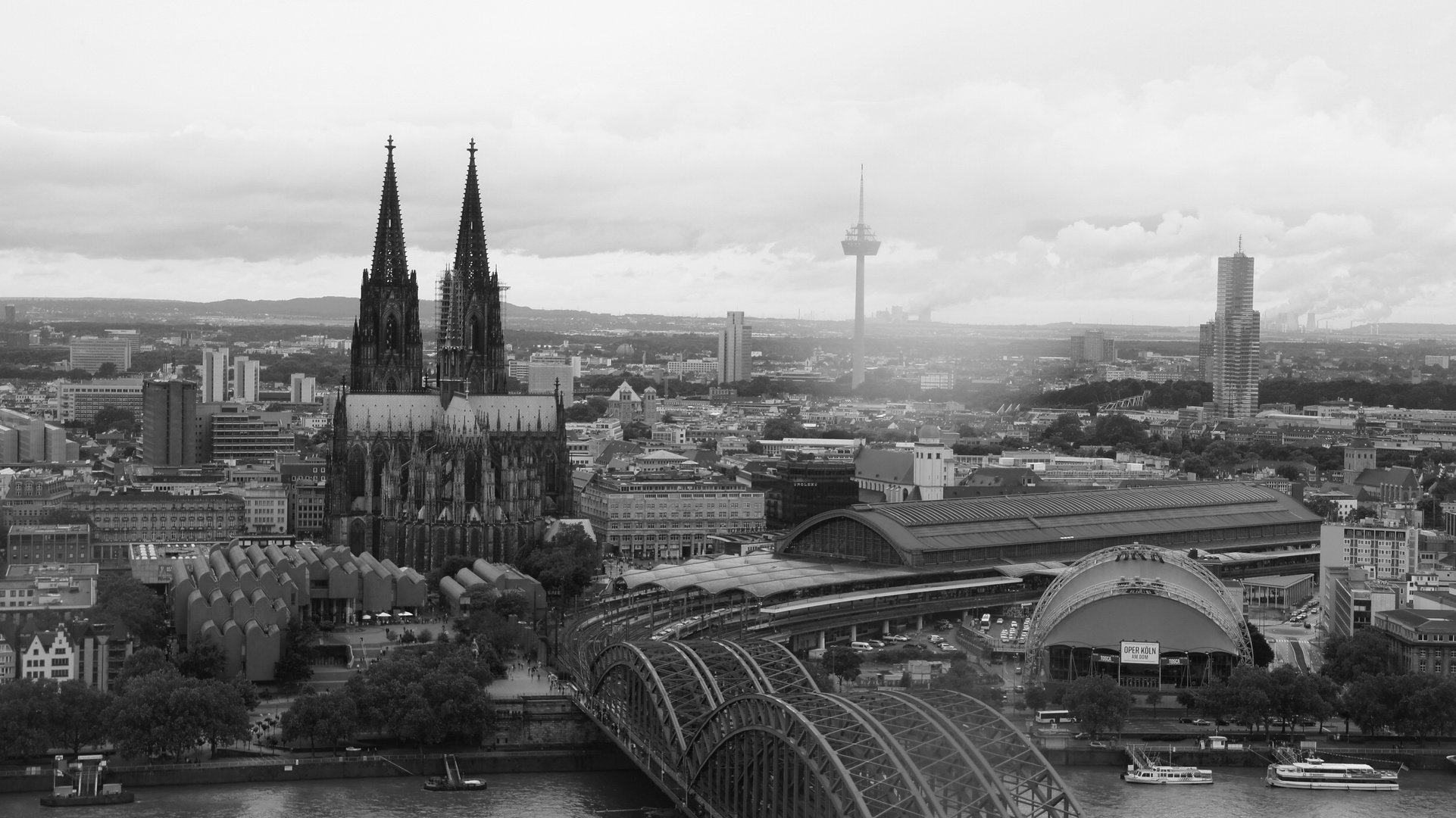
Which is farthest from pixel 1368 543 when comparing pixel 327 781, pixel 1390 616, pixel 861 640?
pixel 327 781

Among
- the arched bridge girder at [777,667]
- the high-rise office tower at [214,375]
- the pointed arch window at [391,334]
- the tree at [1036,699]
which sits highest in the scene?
the pointed arch window at [391,334]

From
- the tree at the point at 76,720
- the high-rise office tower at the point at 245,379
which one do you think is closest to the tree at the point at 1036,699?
→ the tree at the point at 76,720

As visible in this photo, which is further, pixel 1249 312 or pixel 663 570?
pixel 1249 312

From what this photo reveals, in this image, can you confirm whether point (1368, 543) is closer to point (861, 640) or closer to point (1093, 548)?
point (1093, 548)

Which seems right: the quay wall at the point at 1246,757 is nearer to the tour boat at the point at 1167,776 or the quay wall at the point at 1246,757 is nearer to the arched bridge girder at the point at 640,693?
the tour boat at the point at 1167,776

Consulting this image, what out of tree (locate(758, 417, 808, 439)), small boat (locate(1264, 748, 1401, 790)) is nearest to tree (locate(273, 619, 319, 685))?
small boat (locate(1264, 748, 1401, 790))
